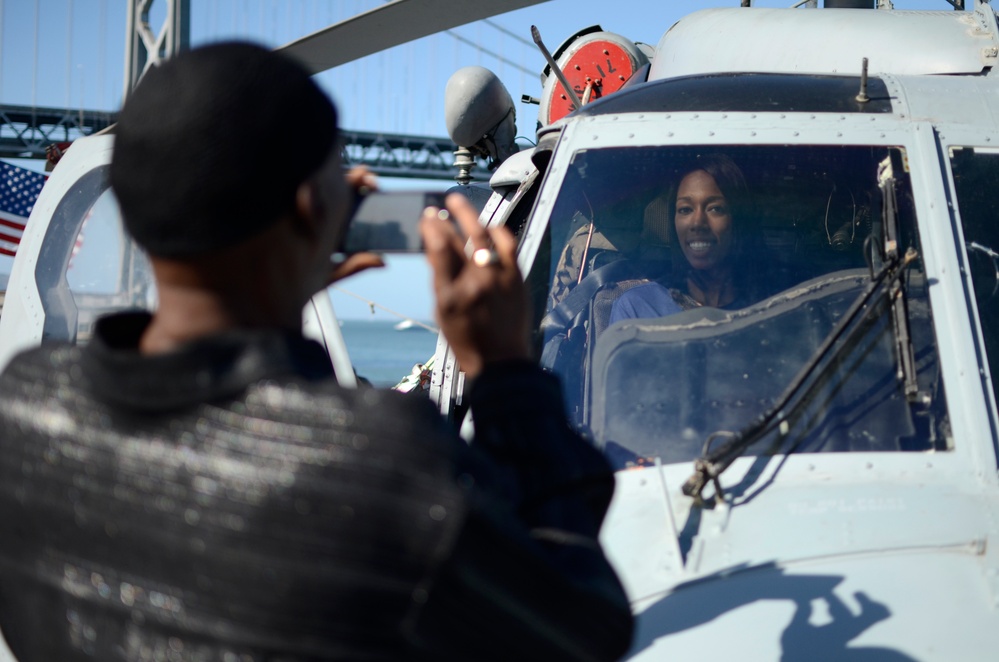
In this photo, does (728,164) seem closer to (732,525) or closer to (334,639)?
(732,525)

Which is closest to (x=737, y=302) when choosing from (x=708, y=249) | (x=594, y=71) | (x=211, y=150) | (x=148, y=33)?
(x=708, y=249)

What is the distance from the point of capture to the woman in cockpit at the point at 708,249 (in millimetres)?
2400

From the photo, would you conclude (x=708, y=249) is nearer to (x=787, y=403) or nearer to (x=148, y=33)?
(x=787, y=403)

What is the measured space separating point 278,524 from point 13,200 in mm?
6949

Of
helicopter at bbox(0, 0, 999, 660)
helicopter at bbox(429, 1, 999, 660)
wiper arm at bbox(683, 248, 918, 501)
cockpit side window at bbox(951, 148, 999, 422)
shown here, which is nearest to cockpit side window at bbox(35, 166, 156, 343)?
helicopter at bbox(0, 0, 999, 660)

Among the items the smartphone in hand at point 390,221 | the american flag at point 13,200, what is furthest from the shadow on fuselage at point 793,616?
the american flag at point 13,200

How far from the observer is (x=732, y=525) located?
1.84 m

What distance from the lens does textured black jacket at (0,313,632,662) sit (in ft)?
2.96

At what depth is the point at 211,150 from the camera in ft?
3.10

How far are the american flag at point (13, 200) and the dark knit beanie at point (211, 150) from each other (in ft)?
21.5

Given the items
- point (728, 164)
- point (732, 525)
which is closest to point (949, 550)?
point (732, 525)

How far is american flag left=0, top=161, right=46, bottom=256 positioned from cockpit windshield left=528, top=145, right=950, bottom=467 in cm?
551

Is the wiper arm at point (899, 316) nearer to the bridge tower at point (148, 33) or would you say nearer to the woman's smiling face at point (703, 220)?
the woman's smiling face at point (703, 220)

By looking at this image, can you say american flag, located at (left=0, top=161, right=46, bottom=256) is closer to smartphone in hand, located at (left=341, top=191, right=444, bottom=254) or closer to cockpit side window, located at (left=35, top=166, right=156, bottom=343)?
cockpit side window, located at (left=35, top=166, right=156, bottom=343)
